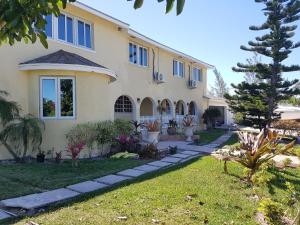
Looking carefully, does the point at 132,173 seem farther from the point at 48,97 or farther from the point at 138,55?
the point at 138,55

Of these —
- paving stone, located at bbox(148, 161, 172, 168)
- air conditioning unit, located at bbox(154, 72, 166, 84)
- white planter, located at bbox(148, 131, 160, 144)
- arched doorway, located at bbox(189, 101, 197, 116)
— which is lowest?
paving stone, located at bbox(148, 161, 172, 168)

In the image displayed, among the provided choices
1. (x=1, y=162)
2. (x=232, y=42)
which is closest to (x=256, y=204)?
(x=1, y=162)

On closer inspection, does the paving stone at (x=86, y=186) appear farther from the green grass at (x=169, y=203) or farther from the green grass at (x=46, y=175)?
the green grass at (x=169, y=203)

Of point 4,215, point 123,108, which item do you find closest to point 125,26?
point 123,108

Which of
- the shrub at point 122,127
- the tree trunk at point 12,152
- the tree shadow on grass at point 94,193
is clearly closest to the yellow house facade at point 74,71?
the tree trunk at point 12,152

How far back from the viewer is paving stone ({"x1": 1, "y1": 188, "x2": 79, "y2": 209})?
5.94 meters

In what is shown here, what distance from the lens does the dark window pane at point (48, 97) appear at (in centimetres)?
1216

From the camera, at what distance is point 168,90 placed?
2297 cm

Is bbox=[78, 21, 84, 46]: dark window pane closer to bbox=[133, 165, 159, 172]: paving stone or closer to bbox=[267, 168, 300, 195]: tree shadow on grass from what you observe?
bbox=[133, 165, 159, 172]: paving stone

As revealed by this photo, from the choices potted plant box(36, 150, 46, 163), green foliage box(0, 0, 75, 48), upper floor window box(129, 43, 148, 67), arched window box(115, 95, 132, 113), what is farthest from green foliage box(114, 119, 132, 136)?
green foliage box(0, 0, 75, 48)

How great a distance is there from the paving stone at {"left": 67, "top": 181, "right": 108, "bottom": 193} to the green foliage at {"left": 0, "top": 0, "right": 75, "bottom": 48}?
15.4ft

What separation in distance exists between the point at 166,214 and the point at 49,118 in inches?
314

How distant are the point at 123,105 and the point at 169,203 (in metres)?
14.7

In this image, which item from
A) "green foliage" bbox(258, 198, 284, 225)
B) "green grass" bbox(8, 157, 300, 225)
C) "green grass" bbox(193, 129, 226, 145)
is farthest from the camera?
"green grass" bbox(193, 129, 226, 145)
